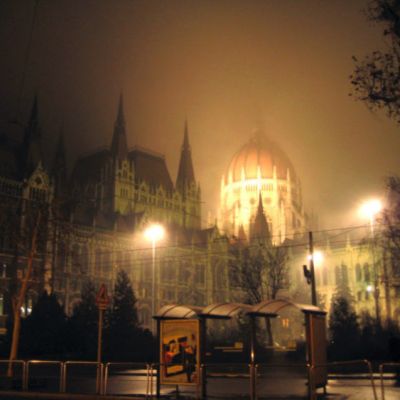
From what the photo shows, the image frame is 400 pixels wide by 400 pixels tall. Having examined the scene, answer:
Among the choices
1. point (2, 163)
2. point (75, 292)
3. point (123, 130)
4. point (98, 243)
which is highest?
point (123, 130)

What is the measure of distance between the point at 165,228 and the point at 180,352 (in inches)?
3419

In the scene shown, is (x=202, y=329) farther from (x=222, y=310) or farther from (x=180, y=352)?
(x=222, y=310)

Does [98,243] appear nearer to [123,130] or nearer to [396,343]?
[123,130]

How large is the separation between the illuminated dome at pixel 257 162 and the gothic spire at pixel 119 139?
39109mm

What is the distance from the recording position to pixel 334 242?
114500mm

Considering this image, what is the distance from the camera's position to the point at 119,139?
117688 millimetres

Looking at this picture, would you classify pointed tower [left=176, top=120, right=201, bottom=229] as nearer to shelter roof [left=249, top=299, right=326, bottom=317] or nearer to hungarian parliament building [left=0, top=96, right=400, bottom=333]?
hungarian parliament building [left=0, top=96, right=400, bottom=333]

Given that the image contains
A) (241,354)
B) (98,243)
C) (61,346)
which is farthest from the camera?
(98,243)

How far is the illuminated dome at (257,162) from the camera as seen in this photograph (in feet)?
481

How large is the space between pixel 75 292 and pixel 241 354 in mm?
49277

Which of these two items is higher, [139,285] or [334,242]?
[334,242]

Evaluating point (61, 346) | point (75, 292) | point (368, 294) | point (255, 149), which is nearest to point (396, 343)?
point (61, 346)

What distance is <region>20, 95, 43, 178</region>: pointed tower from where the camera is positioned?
276 feet

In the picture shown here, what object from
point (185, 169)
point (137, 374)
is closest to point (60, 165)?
point (185, 169)
